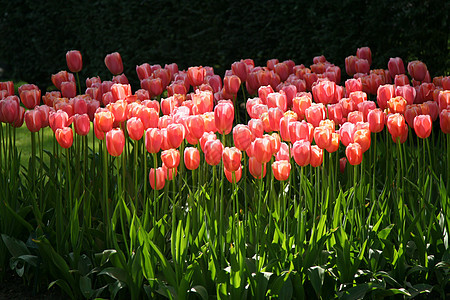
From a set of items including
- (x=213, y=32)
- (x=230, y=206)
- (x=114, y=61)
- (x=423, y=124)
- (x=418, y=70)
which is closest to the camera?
(x=423, y=124)

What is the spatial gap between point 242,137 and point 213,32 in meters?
5.09

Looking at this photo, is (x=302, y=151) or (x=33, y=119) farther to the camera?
(x=33, y=119)

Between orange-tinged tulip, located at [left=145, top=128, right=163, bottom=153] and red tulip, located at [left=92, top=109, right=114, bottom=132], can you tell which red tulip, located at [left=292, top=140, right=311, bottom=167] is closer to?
orange-tinged tulip, located at [left=145, top=128, right=163, bottom=153]

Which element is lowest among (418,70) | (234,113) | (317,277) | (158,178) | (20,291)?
(20,291)

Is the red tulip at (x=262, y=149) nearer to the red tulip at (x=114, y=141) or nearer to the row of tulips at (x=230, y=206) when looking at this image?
the row of tulips at (x=230, y=206)

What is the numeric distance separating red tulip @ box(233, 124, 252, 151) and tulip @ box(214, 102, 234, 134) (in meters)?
0.13

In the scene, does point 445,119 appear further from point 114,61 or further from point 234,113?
point 114,61

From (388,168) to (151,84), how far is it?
4.56ft

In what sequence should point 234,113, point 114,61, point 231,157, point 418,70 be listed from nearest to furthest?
1. point 231,157
2. point 234,113
3. point 418,70
4. point 114,61

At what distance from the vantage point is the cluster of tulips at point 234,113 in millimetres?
2562

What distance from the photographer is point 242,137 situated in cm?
251

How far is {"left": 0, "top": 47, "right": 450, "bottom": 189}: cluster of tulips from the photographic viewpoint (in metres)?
2.56

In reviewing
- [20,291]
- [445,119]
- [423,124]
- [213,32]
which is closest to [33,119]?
[20,291]

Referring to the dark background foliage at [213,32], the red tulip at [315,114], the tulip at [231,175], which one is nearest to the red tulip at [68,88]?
the tulip at [231,175]
